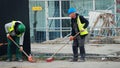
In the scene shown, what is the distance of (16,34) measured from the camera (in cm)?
1381

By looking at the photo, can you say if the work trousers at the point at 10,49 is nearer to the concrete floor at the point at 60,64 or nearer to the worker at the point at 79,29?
the concrete floor at the point at 60,64

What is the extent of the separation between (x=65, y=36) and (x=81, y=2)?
2.32m

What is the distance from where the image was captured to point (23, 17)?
14234 mm

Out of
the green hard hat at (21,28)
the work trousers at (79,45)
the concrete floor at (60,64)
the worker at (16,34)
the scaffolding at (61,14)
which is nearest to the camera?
the concrete floor at (60,64)

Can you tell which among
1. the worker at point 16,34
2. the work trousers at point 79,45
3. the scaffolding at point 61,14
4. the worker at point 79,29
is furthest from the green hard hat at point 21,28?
the scaffolding at point 61,14

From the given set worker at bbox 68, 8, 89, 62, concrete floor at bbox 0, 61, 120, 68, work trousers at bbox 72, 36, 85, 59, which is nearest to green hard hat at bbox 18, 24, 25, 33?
concrete floor at bbox 0, 61, 120, 68

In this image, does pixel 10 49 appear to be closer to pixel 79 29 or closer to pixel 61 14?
pixel 79 29

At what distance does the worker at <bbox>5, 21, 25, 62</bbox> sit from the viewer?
13676mm

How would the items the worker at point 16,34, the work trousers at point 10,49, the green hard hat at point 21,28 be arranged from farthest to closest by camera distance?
the work trousers at point 10,49 < the worker at point 16,34 < the green hard hat at point 21,28

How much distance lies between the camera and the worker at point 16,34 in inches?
538

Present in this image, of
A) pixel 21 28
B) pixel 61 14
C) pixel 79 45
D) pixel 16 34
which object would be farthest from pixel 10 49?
pixel 61 14

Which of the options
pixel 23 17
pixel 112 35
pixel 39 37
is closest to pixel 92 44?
pixel 112 35

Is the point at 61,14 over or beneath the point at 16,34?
over

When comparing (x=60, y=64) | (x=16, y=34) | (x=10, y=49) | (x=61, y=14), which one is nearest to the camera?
(x=60, y=64)
